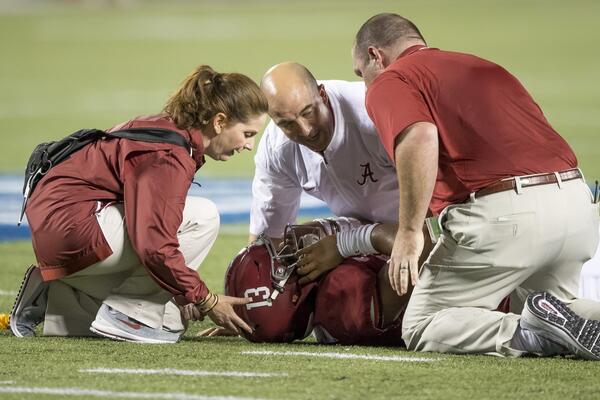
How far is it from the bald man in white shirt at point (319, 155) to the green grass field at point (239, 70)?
732 mm

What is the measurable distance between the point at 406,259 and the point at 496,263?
0.37 meters

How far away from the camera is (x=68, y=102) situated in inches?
663

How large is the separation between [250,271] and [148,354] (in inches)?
28.2

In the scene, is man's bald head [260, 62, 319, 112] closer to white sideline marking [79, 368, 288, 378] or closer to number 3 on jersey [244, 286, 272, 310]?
number 3 on jersey [244, 286, 272, 310]

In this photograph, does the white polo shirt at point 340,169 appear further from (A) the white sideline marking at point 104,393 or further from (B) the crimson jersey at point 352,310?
(A) the white sideline marking at point 104,393

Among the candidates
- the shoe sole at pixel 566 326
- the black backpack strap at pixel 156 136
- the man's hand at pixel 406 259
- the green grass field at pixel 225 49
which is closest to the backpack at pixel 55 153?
the black backpack strap at pixel 156 136

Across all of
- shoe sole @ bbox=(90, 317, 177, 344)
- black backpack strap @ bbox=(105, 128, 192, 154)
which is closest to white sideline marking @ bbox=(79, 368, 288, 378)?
shoe sole @ bbox=(90, 317, 177, 344)

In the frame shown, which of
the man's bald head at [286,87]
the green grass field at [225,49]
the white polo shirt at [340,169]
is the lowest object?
the green grass field at [225,49]

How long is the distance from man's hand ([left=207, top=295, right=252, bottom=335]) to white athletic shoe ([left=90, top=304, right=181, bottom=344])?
22 cm

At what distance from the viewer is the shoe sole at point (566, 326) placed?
→ 4.48 m

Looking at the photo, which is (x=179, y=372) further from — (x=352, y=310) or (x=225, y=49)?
(x=225, y=49)

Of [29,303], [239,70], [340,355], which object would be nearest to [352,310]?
[340,355]

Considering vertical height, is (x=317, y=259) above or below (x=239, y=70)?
above

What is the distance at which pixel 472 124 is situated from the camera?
4.77 m
